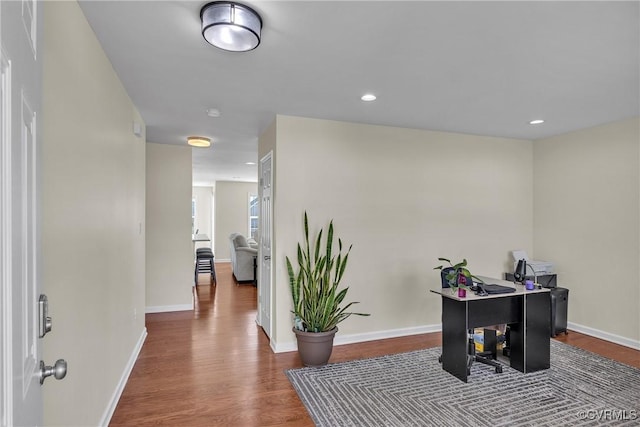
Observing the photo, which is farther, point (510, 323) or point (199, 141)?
point (199, 141)

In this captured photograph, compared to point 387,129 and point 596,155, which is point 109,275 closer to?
point 387,129

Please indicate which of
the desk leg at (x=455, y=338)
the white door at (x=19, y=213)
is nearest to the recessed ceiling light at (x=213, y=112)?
the white door at (x=19, y=213)

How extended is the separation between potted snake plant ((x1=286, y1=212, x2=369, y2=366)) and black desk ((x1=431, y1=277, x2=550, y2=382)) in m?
0.82

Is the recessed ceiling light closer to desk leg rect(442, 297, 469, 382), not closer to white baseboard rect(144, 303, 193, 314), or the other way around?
desk leg rect(442, 297, 469, 382)

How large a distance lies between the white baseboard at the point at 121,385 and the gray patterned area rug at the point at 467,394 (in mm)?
1309

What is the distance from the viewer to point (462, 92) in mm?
3025

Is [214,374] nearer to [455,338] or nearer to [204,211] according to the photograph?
[455,338]

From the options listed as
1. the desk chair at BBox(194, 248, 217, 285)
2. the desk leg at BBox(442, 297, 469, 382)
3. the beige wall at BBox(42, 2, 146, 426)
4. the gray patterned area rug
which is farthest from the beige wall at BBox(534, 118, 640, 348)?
the desk chair at BBox(194, 248, 217, 285)

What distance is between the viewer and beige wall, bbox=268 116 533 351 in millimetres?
3764

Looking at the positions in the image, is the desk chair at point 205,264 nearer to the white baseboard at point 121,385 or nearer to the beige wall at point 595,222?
the white baseboard at point 121,385

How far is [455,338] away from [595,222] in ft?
8.15

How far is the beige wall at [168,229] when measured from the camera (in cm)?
516

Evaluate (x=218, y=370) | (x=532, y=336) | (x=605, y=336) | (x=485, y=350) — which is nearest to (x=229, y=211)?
(x=218, y=370)

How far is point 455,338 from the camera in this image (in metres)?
3.07
